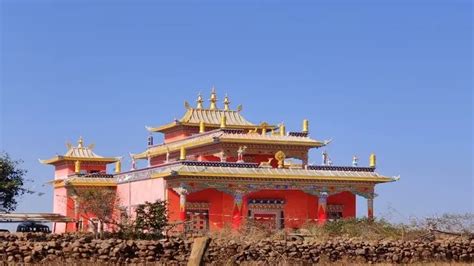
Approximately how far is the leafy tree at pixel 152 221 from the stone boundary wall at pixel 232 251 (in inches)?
174

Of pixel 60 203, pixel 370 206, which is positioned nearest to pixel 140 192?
pixel 60 203

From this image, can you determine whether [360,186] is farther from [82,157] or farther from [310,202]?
[82,157]

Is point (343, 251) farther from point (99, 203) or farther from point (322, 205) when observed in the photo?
point (99, 203)

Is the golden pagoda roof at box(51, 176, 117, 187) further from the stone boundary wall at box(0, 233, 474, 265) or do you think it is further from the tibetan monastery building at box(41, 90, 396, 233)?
the stone boundary wall at box(0, 233, 474, 265)

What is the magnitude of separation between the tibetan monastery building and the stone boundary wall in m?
13.2

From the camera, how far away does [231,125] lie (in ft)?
167

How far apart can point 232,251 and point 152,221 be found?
11.7 m

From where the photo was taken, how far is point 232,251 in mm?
24484

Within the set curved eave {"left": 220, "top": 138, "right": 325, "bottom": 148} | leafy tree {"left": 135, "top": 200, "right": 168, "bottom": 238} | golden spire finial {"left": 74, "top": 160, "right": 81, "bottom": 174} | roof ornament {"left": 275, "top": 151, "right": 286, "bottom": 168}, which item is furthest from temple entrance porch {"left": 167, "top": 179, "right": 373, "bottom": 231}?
golden spire finial {"left": 74, "top": 160, "right": 81, "bottom": 174}

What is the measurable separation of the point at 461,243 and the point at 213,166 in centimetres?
1646

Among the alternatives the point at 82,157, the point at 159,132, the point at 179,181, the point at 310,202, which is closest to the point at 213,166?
the point at 179,181

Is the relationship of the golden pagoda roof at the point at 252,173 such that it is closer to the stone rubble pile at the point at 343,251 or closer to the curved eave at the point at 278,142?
the curved eave at the point at 278,142

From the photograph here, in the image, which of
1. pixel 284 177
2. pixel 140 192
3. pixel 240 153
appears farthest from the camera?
pixel 140 192

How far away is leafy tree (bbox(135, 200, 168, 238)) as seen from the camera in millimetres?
32375
